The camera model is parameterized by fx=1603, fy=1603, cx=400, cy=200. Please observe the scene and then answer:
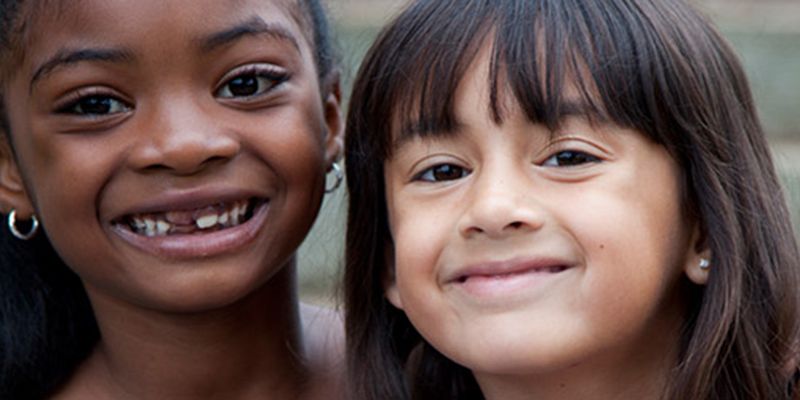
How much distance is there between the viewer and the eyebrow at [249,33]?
275 cm

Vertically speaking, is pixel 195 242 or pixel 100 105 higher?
pixel 100 105

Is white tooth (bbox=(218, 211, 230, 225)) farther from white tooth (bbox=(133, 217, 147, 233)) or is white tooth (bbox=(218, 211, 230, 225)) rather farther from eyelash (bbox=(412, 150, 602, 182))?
eyelash (bbox=(412, 150, 602, 182))

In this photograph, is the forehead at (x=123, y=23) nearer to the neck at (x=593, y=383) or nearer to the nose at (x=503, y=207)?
the nose at (x=503, y=207)

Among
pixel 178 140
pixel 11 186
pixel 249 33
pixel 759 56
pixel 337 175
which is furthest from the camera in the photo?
pixel 759 56

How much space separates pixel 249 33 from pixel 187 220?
0.35 m

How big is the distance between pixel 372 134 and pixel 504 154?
305 mm

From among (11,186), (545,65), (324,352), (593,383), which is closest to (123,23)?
(11,186)

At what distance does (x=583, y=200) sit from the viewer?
7.75 ft

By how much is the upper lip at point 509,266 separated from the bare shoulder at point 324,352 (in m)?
0.70

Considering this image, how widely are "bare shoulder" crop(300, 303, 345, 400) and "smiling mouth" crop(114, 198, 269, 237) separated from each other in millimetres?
342

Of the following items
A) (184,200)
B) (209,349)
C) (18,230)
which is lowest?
(209,349)

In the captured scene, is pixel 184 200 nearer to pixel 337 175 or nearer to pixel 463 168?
pixel 337 175

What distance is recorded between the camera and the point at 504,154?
239 cm

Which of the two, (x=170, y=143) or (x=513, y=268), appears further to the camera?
(x=170, y=143)
